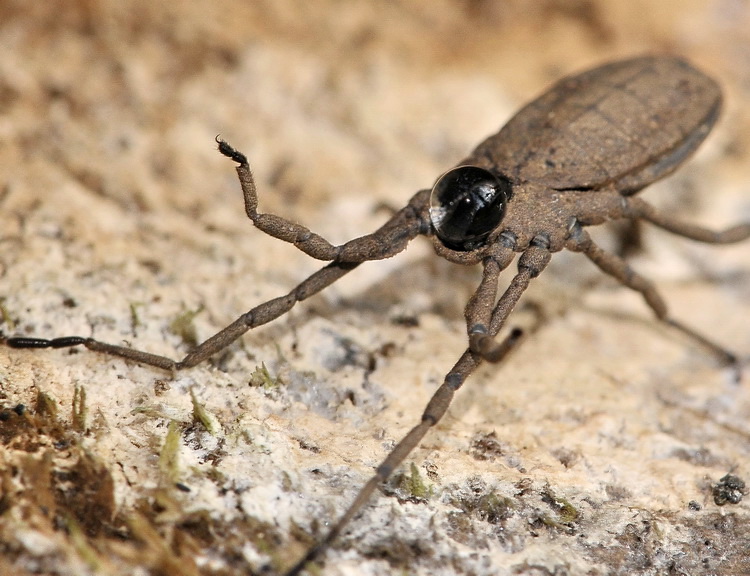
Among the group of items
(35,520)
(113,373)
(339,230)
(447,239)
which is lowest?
(35,520)

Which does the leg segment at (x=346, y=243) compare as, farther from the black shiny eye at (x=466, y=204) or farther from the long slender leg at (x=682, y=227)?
the long slender leg at (x=682, y=227)

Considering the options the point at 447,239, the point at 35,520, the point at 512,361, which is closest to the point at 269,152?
the point at 447,239

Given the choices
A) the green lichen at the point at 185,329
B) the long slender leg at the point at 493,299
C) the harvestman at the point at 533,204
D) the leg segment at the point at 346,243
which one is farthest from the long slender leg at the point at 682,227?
the green lichen at the point at 185,329

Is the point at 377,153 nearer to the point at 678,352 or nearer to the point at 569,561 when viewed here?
the point at 678,352

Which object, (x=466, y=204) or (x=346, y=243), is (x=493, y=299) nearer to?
(x=466, y=204)

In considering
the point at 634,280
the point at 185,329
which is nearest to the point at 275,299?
the point at 185,329

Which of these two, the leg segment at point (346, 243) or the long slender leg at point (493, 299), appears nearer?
the long slender leg at point (493, 299)
